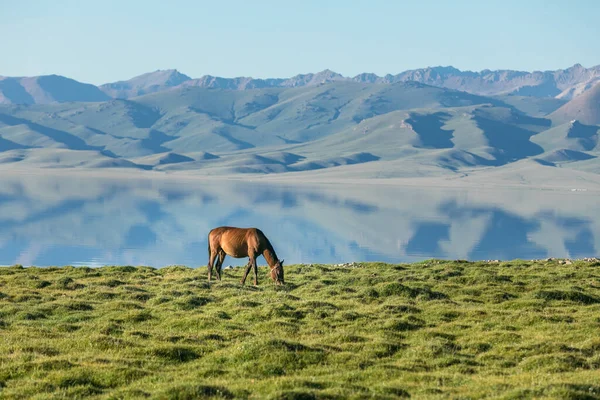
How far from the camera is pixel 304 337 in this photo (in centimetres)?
2245

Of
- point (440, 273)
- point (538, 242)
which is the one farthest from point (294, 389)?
point (538, 242)

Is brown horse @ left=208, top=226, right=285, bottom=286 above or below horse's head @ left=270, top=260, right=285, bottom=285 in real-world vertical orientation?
above

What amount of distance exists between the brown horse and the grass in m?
1.03

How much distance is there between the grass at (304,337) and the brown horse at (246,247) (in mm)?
1029

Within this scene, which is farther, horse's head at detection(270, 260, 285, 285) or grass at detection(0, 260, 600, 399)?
horse's head at detection(270, 260, 285, 285)

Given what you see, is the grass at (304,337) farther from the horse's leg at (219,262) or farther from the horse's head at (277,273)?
the horse's head at (277,273)

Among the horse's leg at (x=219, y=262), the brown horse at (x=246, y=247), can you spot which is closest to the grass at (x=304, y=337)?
the horse's leg at (x=219, y=262)

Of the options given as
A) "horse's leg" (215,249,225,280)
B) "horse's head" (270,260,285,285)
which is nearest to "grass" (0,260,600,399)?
"horse's leg" (215,249,225,280)

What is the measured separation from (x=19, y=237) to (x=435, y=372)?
14906 cm

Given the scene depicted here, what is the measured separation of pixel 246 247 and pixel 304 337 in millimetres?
12976

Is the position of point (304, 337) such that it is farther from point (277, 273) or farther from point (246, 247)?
point (246, 247)

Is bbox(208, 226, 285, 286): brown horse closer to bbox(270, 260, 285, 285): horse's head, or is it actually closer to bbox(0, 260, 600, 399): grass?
bbox(270, 260, 285, 285): horse's head

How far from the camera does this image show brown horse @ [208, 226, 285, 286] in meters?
34.4

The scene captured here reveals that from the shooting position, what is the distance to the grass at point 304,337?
630 inches
